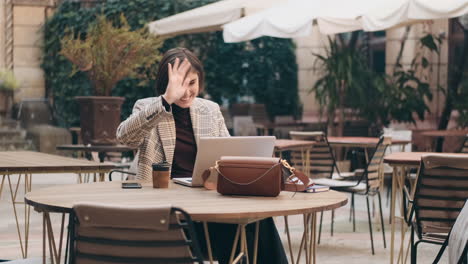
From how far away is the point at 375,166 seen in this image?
20.7 feet

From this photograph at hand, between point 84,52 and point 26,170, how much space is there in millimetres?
3670

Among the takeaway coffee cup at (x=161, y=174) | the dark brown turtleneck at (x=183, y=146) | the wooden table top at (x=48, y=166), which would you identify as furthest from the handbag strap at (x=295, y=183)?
the wooden table top at (x=48, y=166)

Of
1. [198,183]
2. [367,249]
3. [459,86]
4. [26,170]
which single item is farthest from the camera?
[459,86]

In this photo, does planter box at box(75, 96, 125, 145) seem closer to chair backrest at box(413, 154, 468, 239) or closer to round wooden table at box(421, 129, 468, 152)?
round wooden table at box(421, 129, 468, 152)

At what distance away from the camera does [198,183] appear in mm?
3521

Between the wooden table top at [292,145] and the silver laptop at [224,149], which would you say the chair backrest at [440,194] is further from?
the wooden table top at [292,145]

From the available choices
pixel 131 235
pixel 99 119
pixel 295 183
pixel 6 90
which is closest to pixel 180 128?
pixel 295 183

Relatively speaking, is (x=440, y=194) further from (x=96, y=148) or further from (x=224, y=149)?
(x=96, y=148)

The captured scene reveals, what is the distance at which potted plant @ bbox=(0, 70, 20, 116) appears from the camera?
14867 mm

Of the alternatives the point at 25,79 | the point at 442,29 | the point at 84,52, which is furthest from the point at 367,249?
the point at 25,79

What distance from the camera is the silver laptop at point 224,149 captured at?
11.1ft

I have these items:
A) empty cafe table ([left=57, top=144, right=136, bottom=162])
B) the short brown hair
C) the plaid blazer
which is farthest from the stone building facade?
the short brown hair

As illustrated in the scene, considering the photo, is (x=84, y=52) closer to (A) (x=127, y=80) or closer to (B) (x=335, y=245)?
(B) (x=335, y=245)

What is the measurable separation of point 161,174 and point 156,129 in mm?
647
